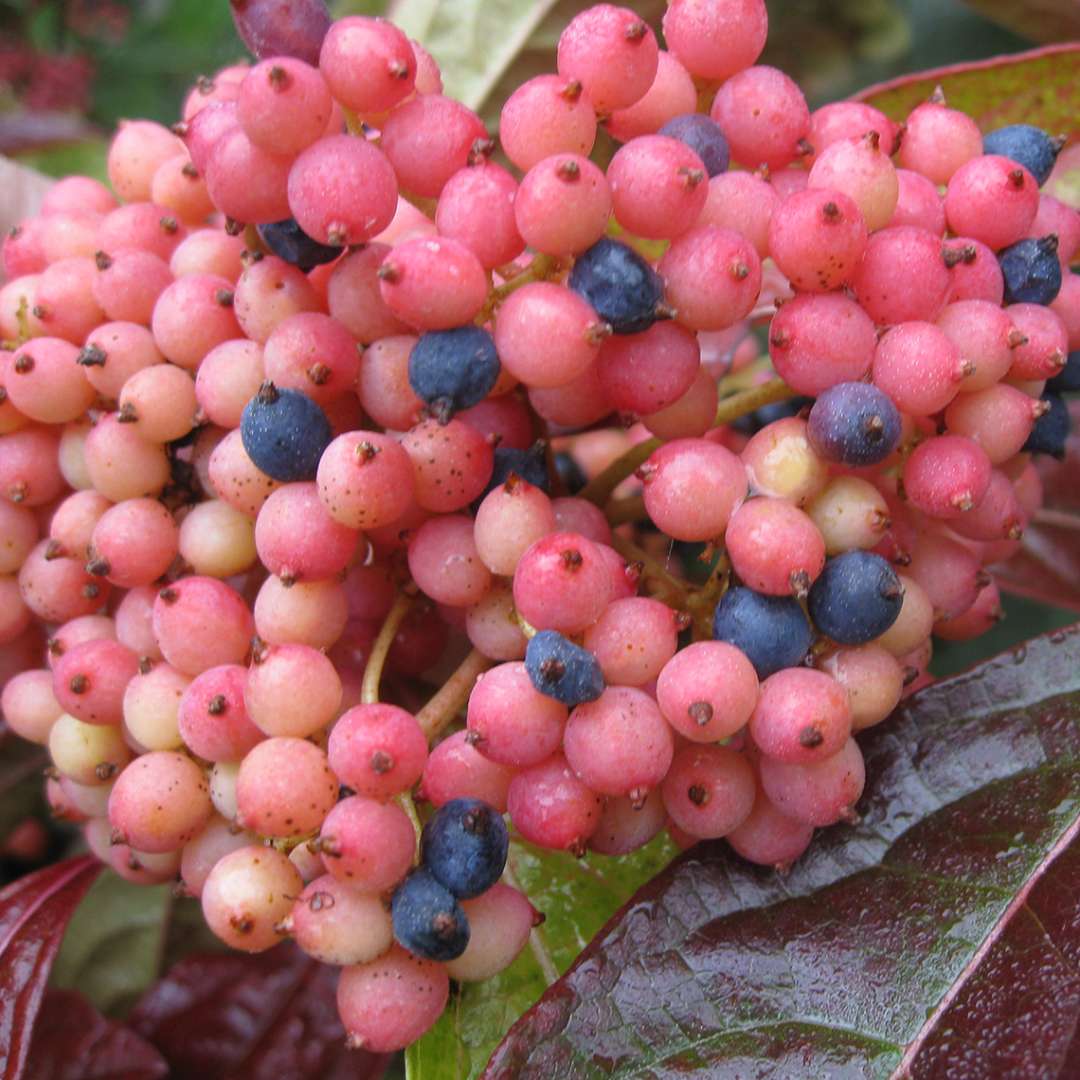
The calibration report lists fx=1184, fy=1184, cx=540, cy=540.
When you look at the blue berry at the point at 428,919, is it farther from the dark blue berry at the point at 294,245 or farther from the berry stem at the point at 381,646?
the dark blue berry at the point at 294,245

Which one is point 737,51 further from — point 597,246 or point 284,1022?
point 284,1022

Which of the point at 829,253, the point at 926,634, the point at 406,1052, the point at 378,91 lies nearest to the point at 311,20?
the point at 378,91

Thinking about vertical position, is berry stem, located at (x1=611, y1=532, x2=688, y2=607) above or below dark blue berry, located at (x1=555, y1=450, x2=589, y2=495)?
above

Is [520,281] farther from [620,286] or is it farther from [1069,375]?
[1069,375]

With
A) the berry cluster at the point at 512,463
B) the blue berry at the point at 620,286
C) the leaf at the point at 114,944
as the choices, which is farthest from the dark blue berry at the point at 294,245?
the leaf at the point at 114,944

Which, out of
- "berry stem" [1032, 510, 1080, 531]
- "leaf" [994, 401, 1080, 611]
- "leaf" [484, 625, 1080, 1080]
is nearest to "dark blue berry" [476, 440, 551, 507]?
"leaf" [484, 625, 1080, 1080]

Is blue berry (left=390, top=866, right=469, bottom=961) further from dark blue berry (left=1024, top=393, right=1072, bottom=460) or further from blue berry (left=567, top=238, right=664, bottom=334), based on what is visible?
dark blue berry (left=1024, top=393, right=1072, bottom=460)

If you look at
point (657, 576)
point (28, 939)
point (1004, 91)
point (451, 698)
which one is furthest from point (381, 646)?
point (1004, 91)
